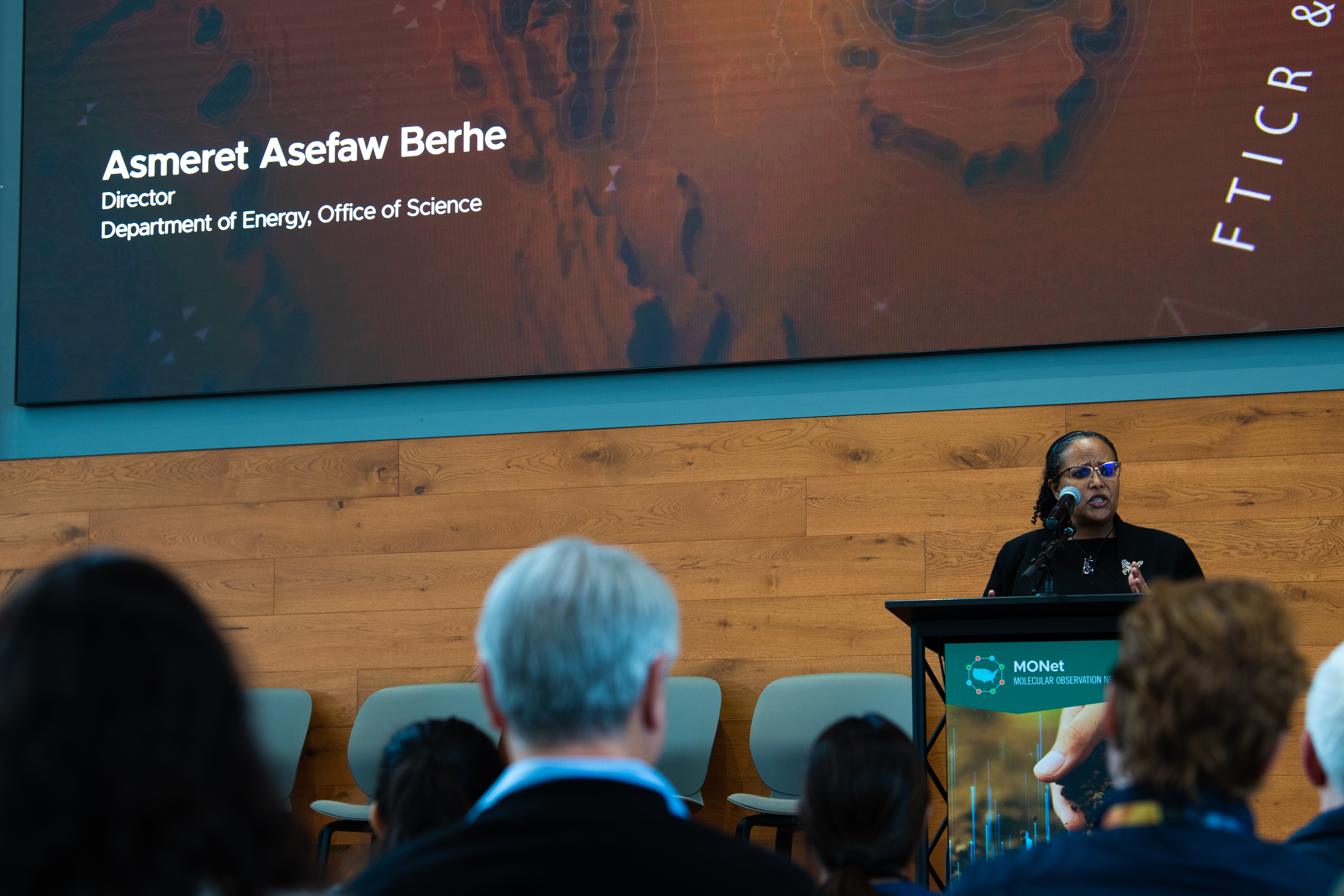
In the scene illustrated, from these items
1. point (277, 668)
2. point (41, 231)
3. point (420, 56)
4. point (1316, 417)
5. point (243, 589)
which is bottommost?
point (277, 668)

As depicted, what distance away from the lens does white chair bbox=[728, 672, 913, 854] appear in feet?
13.1

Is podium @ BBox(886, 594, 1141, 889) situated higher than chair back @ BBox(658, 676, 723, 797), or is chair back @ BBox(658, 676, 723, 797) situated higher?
podium @ BBox(886, 594, 1141, 889)

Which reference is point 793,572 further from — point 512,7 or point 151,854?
point 151,854

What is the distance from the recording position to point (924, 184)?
442 centimetres

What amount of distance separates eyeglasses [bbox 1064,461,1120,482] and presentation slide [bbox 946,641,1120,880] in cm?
92

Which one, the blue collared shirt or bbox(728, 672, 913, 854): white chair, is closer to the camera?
the blue collared shirt

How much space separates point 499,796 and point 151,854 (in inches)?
15.6

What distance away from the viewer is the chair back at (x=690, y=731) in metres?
4.12

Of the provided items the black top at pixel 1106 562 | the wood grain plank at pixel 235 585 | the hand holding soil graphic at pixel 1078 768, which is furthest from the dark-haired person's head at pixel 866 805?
the wood grain plank at pixel 235 585

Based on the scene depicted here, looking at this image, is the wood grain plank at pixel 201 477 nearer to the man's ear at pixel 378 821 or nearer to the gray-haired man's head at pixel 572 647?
the man's ear at pixel 378 821

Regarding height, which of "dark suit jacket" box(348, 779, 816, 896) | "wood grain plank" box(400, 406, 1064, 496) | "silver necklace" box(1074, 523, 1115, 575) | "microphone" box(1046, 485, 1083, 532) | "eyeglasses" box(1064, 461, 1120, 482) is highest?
"wood grain plank" box(400, 406, 1064, 496)

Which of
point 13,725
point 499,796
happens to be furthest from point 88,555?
point 499,796

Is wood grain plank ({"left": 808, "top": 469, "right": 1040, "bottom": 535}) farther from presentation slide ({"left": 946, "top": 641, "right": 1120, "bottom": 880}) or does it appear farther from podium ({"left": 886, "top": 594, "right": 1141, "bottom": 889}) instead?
presentation slide ({"left": 946, "top": 641, "right": 1120, "bottom": 880})

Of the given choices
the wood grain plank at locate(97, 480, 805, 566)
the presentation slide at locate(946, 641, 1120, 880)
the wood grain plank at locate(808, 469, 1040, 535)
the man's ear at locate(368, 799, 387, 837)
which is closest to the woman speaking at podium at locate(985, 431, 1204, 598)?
the wood grain plank at locate(808, 469, 1040, 535)
